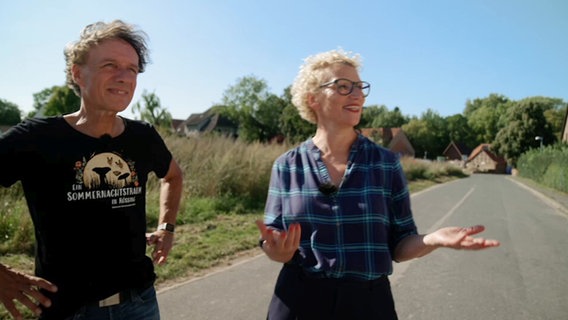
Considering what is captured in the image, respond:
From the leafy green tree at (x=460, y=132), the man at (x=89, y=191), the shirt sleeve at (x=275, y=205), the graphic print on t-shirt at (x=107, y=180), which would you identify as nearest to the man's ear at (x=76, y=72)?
the man at (x=89, y=191)

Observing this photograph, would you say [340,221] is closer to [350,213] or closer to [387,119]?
[350,213]

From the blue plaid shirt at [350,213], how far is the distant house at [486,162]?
8460 centimetres

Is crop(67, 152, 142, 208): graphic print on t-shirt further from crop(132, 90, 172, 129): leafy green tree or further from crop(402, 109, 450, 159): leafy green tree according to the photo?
crop(402, 109, 450, 159): leafy green tree

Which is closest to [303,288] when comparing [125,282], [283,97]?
[125,282]

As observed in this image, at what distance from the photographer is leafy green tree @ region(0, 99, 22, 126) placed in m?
72.3

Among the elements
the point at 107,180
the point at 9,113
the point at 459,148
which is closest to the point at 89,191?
the point at 107,180

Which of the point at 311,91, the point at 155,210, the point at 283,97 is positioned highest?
the point at 283,97

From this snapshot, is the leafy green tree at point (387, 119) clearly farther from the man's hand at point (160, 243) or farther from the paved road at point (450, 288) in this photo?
the man's hand at point (160, 243)

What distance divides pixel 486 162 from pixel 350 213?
290 ft

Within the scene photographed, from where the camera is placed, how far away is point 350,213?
1.83 m

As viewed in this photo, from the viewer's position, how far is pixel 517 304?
4391 mm

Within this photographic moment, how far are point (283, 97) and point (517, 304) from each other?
59.5m

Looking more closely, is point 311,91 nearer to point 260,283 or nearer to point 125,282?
point 125,282

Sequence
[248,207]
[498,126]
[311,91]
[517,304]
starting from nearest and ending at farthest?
[311,91] → [517,304] → [248,207] → [498,126]
